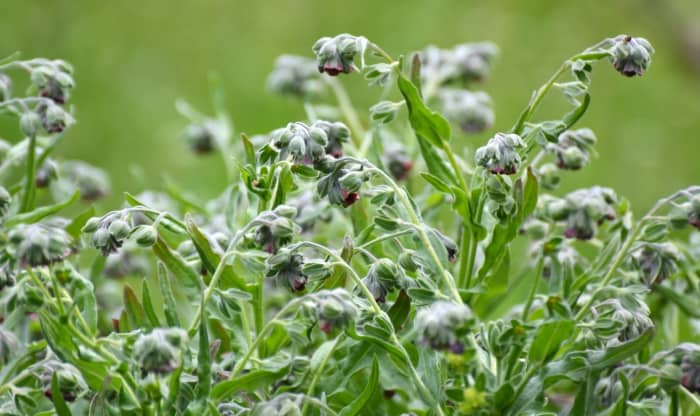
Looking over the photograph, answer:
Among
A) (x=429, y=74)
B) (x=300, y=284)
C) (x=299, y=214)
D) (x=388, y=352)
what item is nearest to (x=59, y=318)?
(x=300, y=284)

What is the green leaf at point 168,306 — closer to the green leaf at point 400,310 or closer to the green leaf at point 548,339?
the green leaf at point 400,310

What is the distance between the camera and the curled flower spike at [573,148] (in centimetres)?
195

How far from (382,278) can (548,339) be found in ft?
0.90

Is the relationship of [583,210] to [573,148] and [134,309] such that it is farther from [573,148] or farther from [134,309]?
[134,309]

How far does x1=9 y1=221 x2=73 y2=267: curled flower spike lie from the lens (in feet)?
4.89

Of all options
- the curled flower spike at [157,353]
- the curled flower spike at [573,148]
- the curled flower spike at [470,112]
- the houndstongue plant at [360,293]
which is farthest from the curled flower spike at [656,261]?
the curled flower spike at [157,353]

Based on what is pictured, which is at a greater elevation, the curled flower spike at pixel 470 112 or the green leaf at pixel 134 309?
the curled flower spike at pixel 470 112

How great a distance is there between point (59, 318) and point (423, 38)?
17.2ft

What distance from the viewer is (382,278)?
64.4 inches

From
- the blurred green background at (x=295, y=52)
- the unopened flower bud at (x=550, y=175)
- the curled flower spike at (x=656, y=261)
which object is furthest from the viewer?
the blurred green background at (x=295, y=52)

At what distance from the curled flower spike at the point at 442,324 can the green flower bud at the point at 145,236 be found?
0.47 metres

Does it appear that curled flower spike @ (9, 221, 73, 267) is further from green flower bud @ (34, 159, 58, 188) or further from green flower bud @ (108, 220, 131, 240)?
green flower bud @ (34, 159, 58, 188)

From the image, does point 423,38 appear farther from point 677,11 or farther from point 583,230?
point 583,230

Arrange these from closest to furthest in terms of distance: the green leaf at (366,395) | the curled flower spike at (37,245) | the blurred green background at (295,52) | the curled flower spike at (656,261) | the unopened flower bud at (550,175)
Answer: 1. the curled flower spike at (37,245)
2. the green leaf at (366,395)
3. the curled flower spike at (656,261)
4. the unopened flower bud at (550,175)
5. the blurred green background at (295,52)
